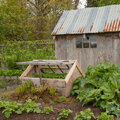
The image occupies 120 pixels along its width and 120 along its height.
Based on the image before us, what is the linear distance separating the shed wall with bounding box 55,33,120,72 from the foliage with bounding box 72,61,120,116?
9.15 ft

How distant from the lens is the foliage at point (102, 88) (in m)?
4.04

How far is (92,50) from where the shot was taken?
27.1 feet

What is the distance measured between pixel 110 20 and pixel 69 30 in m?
1.98

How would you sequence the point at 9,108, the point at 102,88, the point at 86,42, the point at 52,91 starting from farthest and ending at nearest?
the point at 86,42, the point at 52,91, the point at 102,88, the point at 9,108

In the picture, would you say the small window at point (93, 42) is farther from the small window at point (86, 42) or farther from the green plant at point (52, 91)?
the green plant at point (52, 91)

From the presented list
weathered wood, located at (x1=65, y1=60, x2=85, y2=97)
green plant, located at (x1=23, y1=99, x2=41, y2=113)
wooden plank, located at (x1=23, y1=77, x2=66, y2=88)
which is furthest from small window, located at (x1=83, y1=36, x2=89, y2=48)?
green plant, located at (x1=23, y1=99, x2=41, y2=113)

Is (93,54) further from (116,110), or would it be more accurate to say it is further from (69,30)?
(116,110)

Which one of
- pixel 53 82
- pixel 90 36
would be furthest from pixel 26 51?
pixel 53 82

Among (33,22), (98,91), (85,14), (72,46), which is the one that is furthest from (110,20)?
(33,22)

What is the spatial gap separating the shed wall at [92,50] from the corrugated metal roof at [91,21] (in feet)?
1.19

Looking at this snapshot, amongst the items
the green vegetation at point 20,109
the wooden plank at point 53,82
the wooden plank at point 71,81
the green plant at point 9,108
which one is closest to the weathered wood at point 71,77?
the wooden plank at point 71,81

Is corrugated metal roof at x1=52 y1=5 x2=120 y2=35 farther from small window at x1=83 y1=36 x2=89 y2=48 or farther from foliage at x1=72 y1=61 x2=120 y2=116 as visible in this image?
foliage at x1=72 y1=61 x2=120 y2=116

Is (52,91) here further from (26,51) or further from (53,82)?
(26,51)

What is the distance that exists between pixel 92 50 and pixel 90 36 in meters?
0.68
